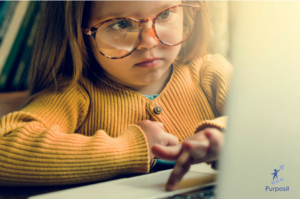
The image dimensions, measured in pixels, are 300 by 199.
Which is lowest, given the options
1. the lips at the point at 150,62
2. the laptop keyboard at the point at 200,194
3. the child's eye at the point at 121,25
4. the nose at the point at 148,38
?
the laptop keyboard at the point at 200,194

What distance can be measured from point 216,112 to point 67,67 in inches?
6.7

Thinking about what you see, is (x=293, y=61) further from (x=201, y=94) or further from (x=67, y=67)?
(x=67, y=67)

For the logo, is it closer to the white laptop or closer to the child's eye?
the white laptop

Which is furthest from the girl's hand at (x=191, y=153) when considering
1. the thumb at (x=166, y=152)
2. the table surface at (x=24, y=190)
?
the table surface at (x=24, y=190)

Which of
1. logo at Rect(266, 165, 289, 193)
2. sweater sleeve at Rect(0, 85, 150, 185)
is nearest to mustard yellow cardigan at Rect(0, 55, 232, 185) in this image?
sweater sleeve at Rect(0, 85, 150, 185)

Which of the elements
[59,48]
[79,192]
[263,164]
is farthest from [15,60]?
[263,164]

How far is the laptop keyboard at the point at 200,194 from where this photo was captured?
243 millimetres

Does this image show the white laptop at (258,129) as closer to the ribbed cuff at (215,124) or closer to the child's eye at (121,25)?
the ribbed cuff at (215,124)

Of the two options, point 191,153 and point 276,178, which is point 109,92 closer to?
point 191,153

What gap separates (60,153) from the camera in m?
0.28

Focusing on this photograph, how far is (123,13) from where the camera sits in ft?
0.80

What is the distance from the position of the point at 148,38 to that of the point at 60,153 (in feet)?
0.51

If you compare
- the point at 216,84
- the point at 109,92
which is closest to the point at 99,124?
the point at 109,92

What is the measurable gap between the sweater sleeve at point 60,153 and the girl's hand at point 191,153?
0.03 meters
